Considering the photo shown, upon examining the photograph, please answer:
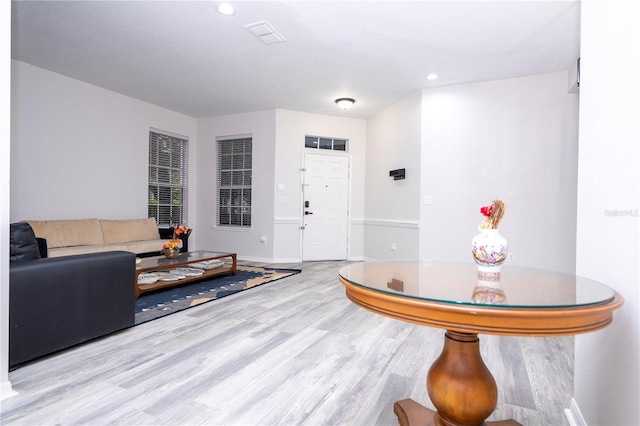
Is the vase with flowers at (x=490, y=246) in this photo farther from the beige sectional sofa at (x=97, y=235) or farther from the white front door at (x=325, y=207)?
the white front door at (x=325, y=207)

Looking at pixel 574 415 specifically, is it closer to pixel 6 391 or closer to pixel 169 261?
pixel 6 391

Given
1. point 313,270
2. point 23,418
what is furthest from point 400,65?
point 23,418

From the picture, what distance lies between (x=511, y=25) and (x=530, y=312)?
320 cm

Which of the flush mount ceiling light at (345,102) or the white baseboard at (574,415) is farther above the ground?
the flush mount ceiling light at (345,102)

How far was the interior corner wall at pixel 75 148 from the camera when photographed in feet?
13.0

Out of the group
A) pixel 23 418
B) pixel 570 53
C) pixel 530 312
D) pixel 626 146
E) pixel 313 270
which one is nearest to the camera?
pixel 530 312

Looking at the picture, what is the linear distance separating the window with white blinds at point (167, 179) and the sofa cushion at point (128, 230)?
24.7 inches

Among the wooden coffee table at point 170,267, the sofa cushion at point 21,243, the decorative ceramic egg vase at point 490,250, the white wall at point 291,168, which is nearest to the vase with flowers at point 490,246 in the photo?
the decorative ceramic egg vase at point 490,250

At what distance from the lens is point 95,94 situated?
4.75 metres

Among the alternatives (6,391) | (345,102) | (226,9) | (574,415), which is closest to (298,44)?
(226,9)

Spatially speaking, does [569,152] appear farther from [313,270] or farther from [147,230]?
[147,230]

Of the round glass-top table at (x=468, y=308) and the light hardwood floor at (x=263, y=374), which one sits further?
the light hardwood floor at (x=263, y=374)

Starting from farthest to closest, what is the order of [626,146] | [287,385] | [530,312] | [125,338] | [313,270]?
[313,270] < [125,338] < [287,385] < [626,146] < [530,312]

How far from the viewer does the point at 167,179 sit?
604cm
